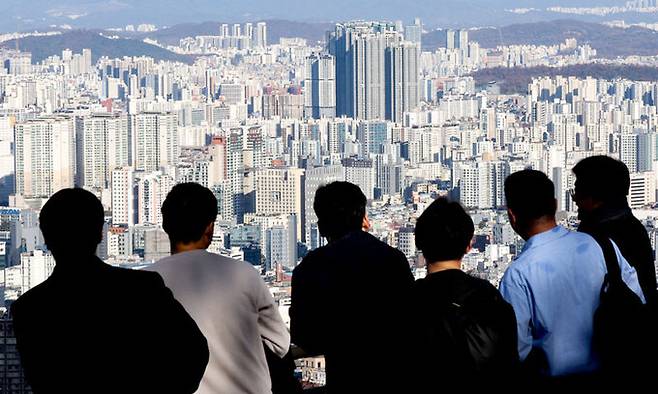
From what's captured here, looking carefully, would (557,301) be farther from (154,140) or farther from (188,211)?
(154,140)

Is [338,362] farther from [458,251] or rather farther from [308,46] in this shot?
[308,46]

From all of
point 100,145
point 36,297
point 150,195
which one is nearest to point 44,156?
point 100,145

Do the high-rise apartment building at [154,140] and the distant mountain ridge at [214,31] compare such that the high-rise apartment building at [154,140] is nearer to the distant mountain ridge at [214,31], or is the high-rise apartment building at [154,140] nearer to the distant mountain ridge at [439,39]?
the distant mountain ridge at [439,39]

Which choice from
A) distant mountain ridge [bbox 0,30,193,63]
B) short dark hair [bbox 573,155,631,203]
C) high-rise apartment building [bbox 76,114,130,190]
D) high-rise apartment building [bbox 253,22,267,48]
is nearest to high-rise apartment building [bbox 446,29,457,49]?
high-rise apartment building [bbox 253,22,267,48]

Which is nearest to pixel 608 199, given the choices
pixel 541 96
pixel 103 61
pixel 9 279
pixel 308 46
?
pixel 9 279

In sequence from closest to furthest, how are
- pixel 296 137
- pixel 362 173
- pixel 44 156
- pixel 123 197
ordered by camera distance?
pixel 123 197, pixel 44 156, pixel 362 173, pixel 296 137

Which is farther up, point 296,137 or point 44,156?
point 296,137

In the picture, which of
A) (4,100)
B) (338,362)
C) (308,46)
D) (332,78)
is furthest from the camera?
(308,46)

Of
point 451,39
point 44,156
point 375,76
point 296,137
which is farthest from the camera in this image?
point 451,39
